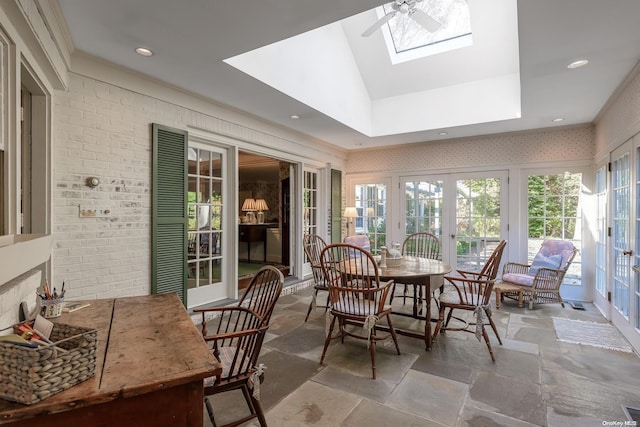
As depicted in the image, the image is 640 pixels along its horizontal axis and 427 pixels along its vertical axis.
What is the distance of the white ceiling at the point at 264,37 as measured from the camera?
2033 millimetres

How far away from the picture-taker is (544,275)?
421cm

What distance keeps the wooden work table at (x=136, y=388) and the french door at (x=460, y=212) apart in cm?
515

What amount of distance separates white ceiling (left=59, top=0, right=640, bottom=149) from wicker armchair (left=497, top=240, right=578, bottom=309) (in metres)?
2.01

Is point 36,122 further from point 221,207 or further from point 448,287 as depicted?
point 448,287

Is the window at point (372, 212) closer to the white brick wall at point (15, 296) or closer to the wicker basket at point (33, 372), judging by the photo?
the white brick wall at point (15, 296)

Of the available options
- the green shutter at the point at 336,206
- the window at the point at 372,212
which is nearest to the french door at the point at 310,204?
the green shutter at the point at 336,206

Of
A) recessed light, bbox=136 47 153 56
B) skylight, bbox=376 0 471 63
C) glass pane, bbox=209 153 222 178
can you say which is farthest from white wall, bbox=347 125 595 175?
recessed light, bbox=136 47 153 56

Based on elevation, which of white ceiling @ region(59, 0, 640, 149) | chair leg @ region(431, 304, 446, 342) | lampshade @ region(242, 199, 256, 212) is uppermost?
white ceiling @ region(59, 0, 640, 149)

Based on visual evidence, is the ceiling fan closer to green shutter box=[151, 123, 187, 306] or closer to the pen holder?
green shutter box=[151, 123, 187, 306]

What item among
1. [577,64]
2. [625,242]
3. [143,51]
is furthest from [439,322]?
[143,51]

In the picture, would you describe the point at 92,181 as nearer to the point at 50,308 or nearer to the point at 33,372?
the point at 50,308

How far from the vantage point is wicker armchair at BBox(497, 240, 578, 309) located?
4207mm

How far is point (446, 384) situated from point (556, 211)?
3934mm

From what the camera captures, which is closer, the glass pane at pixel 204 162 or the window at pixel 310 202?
the glass pane at pixel 204 162
